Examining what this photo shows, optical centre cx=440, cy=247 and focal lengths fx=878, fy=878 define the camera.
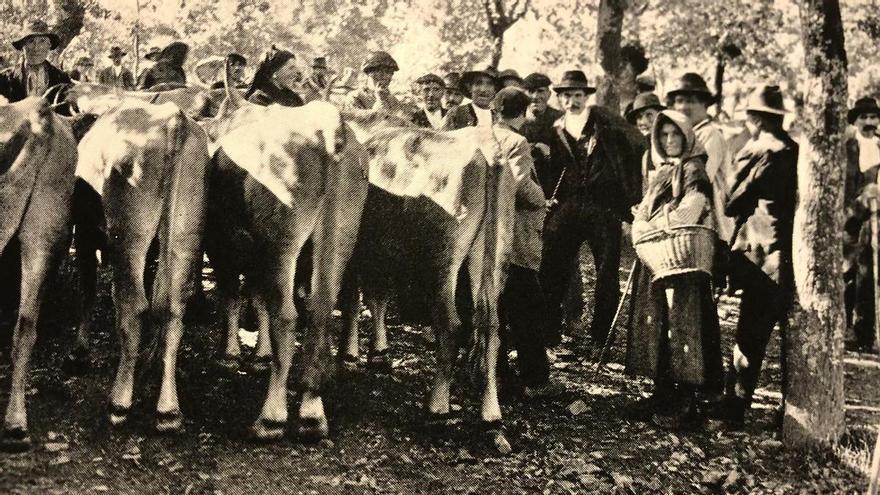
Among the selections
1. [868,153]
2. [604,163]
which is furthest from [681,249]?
[868,153]

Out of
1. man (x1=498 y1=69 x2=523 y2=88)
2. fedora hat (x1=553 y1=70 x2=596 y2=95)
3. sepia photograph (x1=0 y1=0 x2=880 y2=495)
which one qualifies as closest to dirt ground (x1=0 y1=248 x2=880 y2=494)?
sepia photograph (x1=0 y1=0 x2=880 y2=495)

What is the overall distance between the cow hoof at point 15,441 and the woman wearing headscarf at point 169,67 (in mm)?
4285

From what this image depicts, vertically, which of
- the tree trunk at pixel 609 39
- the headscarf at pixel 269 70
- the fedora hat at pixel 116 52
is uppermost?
the tree trunk at pixel 609 39

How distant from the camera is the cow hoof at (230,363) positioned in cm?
663

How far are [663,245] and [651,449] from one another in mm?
1394

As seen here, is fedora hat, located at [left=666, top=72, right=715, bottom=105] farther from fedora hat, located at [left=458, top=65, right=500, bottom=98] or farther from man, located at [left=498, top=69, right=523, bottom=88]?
man, located at [left=498, top=69, right=523, bottom=88]

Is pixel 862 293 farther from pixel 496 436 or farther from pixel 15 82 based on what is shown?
pixel 15 82

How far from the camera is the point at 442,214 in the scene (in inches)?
234

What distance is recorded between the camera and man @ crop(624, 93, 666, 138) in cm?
921

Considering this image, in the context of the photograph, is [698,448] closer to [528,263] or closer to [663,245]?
[663,245]

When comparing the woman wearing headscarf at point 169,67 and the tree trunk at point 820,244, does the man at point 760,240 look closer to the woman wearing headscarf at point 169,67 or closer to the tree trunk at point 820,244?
the tree trunk at point 820,244

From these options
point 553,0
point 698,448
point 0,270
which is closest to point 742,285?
point 698,448

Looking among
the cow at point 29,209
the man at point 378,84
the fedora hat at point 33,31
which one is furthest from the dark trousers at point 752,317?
the fedora hat at point 33,31

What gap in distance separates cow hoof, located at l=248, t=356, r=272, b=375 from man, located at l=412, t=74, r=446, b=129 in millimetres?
2704
